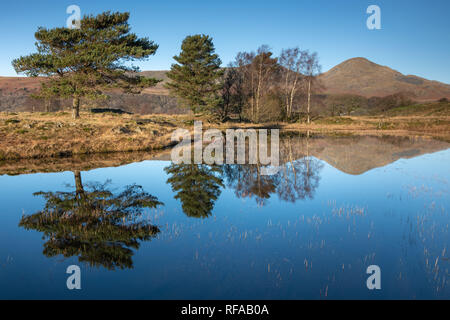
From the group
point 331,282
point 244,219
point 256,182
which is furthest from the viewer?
point 256,182

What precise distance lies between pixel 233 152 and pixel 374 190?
1322 centimetres

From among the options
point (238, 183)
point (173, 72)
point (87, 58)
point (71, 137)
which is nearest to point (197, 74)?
point (173, 72)

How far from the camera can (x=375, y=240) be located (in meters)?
7.39

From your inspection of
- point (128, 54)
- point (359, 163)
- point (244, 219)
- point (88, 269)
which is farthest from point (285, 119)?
point (88, 269)

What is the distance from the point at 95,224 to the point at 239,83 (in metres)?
49.3

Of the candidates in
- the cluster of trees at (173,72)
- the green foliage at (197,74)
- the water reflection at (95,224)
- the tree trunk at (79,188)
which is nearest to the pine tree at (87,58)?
the cluster of trees at (173,72)

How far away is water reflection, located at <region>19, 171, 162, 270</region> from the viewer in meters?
6.61

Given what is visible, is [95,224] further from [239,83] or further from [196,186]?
[239,83]

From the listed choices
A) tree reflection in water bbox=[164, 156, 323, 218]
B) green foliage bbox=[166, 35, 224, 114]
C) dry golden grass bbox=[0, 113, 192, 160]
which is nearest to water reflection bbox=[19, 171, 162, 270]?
tree reflection in water bbox=[164, 156, 323, 218]

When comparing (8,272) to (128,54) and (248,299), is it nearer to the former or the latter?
(248,299)

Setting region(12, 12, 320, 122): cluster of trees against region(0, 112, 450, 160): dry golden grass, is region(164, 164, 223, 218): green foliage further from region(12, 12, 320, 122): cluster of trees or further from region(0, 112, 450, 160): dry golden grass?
region(12, 12, 320, 122): cluster of trees

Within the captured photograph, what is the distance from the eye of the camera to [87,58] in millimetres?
28047

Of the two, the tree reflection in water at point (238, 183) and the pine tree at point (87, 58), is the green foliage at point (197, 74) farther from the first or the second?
the tree reflection in water at point (238, 183)

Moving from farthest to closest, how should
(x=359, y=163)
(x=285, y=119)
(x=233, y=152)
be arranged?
1. (x=285, y=119)
2. (x=233, y=152)
3. (x=359, y=163)
